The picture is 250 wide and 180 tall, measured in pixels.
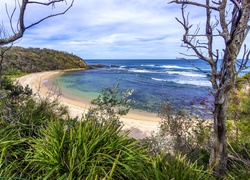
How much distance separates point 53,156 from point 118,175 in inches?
33.9

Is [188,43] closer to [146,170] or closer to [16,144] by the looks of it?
[146,170]

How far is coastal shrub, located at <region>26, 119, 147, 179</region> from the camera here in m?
2.50

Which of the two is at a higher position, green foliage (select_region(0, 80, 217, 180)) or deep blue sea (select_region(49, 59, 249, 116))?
green foliage (select_region(0, 80, 217, 180))

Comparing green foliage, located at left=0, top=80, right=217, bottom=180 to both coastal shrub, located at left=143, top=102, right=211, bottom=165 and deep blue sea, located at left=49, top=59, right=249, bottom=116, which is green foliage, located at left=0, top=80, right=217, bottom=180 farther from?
coastal shrub, located at left=143, top=102, right=211, bottom=165

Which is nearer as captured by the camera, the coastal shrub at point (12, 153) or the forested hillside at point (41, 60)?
the coastal shrub at point (12, 153)

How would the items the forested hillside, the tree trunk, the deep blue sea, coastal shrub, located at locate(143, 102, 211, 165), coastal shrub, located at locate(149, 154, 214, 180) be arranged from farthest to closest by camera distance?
1. the forested hillside
2. the deep blue sea
3. coastal shrub, located at locate(143, 102, 211, 165)
4. the tree trunk
5. coastal shrub, located at locate(149, 154, 214, 180)

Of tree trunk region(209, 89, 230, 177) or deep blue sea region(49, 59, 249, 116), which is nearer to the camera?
tree trunk region(209, 89, 230, 177)

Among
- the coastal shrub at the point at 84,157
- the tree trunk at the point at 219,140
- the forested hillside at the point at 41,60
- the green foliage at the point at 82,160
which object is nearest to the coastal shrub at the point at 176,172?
the green foliage at the point at 82,160

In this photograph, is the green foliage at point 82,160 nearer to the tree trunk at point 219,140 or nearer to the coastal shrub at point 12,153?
the coastal shrub at point 12,153

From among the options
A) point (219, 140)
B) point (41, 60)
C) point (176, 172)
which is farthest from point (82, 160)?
point (41, 60)

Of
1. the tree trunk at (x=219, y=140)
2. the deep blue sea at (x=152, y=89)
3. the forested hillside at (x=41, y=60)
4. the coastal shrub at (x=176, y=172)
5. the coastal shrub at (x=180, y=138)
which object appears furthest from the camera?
the forested hillside at (x=41, y=60)

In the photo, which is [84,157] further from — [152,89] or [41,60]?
[41,60]

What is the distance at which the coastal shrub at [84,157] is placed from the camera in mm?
2502

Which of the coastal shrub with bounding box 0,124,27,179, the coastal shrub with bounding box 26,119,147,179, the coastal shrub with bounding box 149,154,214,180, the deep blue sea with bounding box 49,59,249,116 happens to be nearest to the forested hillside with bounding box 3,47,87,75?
the deep blue sea with bounding box 49,59,249,116
